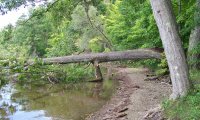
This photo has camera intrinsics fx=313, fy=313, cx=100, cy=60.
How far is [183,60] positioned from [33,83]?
1129 centimetres

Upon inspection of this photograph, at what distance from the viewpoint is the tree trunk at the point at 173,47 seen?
7.62 metres

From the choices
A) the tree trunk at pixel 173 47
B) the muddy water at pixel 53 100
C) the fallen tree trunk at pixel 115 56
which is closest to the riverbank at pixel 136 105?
the muddy water at pixel 53 100

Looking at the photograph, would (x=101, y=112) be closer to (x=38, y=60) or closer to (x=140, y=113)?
(x=140, y=113)

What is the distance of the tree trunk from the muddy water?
3.70 meters

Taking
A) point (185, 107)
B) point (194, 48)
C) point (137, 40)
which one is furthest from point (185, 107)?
point (137, 40)

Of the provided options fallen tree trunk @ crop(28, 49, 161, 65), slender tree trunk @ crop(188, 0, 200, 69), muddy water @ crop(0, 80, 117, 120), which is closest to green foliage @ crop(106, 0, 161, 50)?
fallen tree trunk @ crop(28, 49, 161, 65)

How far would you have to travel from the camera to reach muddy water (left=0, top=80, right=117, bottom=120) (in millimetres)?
10766

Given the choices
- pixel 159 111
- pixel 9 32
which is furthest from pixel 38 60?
pixel 159 111

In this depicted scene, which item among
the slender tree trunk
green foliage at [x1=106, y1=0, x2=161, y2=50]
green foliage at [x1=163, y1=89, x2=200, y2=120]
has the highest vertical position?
green foliage at [x1=106, y1=0, x2=161, y2=50]

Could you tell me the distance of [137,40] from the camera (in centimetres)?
2041

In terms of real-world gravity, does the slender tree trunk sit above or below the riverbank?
above

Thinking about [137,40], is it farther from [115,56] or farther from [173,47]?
[173,47]

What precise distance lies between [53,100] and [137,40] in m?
9.11

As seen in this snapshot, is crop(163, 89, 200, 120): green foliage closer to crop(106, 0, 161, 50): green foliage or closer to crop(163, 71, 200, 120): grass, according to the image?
crop(163, 71, 200, 120): grass
